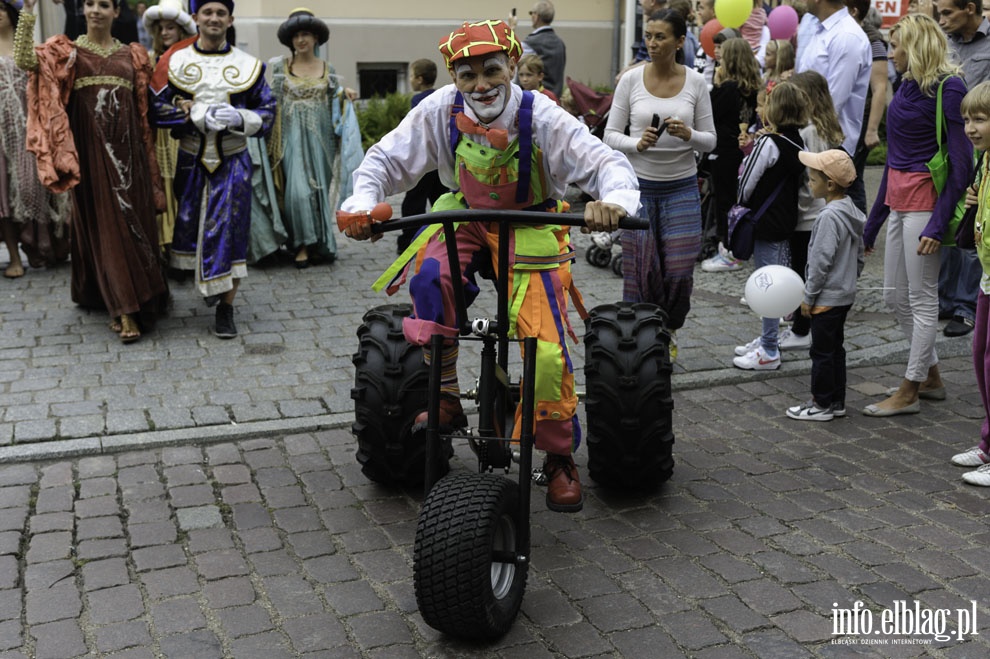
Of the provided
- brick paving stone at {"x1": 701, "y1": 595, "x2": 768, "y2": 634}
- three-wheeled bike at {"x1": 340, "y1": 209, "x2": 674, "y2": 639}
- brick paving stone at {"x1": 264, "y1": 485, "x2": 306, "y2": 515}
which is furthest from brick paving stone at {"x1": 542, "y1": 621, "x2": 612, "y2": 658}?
brick paving stone at {"x1": 264, "y1": 485, "x2": 306, "y2": 515}

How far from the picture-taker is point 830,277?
5.93 metres

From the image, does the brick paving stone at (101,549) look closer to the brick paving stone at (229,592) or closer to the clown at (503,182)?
the brick paving stone at (229,592)

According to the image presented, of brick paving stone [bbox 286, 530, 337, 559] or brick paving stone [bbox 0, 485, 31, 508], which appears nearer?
brick paving stone [bbox 286, 530, 337, 559]

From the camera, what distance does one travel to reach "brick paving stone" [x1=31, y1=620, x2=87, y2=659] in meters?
3.73

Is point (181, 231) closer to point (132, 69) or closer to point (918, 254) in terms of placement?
point (132, 69)

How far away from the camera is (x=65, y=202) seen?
30.6ft

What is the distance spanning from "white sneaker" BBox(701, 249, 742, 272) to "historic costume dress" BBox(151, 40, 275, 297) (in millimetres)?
3737

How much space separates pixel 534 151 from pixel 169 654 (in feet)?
7.41

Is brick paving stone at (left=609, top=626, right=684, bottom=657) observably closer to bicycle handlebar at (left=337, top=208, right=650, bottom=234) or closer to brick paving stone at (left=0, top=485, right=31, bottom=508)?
bicycle handlebar at (left=337, top=208, right=650, bottom=234)

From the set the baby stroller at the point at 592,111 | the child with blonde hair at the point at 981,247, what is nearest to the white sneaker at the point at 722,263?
the baby stroller at the point at 592,111

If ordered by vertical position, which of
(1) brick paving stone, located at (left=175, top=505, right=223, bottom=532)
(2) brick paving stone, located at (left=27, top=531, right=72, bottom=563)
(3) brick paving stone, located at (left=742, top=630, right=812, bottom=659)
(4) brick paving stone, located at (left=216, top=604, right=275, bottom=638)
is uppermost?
(3) brick paving stone, located at (left=742, top=630, right=812, bottom=659)

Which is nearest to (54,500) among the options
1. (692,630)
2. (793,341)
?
(692,630)

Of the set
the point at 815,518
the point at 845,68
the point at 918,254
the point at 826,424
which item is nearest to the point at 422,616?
the point at 815,518

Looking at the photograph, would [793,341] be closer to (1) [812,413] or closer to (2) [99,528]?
(1) [812,413]
